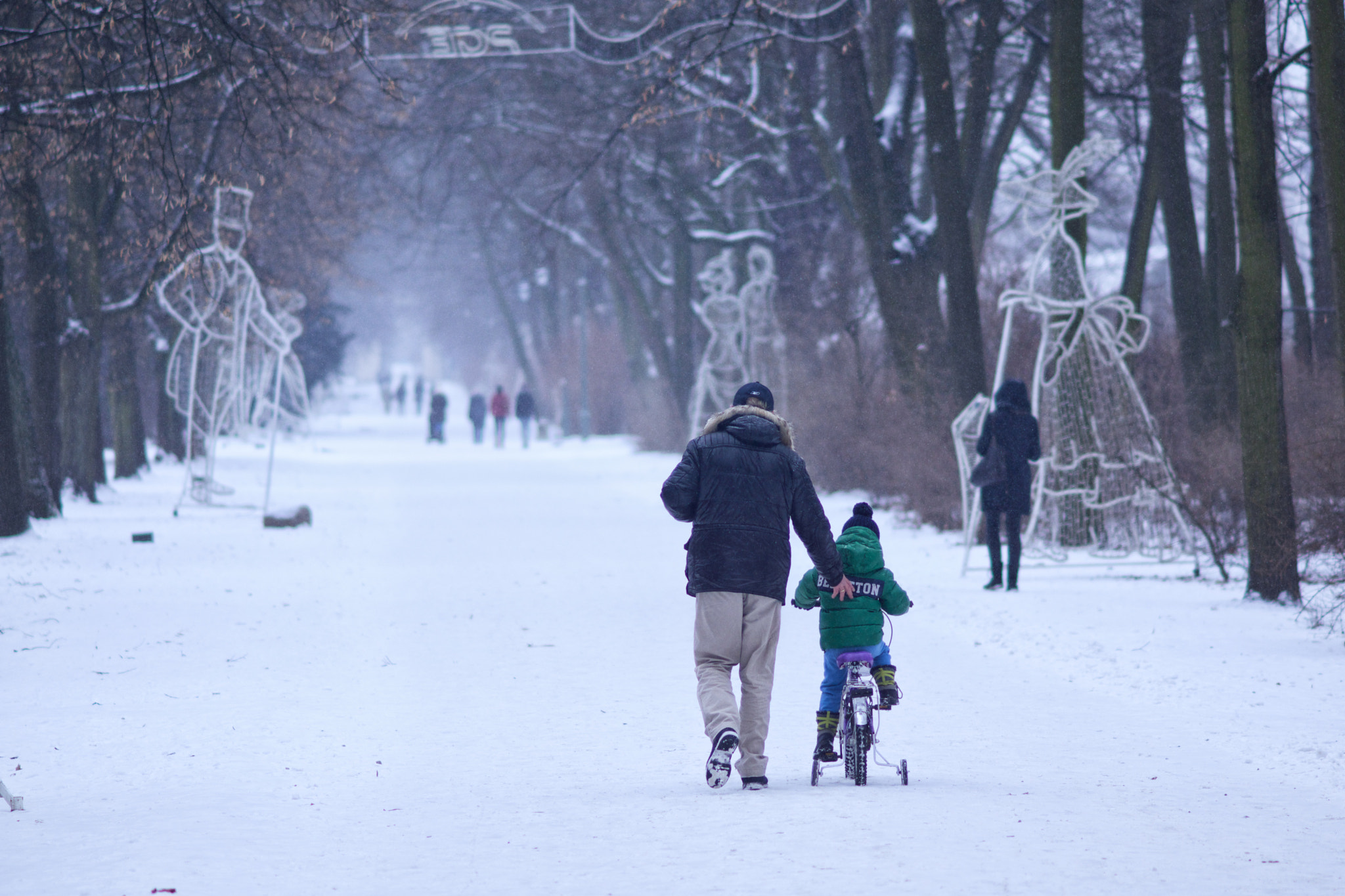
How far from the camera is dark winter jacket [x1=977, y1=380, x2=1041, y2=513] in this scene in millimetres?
12977

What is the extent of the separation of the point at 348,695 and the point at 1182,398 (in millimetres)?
12604

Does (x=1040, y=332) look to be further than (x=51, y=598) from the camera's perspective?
Yes

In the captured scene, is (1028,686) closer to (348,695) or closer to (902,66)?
A: (348,695)

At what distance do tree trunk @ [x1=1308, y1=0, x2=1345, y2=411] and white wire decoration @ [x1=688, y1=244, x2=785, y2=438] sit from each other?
57.1 ft

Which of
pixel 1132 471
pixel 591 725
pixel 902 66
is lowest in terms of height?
pixel 591 725

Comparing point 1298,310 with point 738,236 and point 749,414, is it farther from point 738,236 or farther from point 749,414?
point 749,414

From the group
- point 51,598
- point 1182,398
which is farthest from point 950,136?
point 51,598

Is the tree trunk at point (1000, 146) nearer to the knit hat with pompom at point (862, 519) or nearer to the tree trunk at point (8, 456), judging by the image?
the tree trunk at point (8, 456)

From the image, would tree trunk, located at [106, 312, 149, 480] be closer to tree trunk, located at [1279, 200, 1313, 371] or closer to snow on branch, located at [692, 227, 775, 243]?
snow on branch, located at [692, 227, 775, 243]

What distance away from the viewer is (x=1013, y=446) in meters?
13.0

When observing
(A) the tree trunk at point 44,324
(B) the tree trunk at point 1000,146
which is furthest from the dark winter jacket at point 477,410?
(A) the tree trunk at point 44,324

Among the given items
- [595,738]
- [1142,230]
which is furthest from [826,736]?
[1142,230]

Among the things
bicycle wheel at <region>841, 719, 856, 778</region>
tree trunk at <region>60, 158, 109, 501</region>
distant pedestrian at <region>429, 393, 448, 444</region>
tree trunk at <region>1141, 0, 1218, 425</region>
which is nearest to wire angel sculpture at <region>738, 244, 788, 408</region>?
tree trunk at <region>1141, 0, 1218, 425</region>

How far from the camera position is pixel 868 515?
Result: 672 cm
